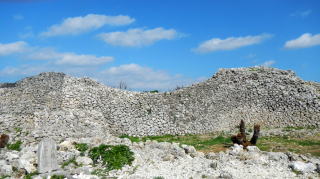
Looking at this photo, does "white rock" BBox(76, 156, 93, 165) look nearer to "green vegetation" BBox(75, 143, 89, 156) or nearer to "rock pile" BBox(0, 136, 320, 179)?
"rock pile" BBox(0, 136, 320, 179)

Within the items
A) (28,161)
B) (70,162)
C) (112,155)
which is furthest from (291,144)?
(28,161)

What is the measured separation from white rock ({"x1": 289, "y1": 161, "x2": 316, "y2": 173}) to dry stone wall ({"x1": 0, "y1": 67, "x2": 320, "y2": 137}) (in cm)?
1464

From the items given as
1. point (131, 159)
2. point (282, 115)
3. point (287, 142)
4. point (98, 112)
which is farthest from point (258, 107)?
point (131, 159)

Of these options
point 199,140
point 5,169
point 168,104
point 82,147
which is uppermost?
point 168,104

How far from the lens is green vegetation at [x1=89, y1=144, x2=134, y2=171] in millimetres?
16062

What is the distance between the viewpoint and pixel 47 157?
1573 centimetres

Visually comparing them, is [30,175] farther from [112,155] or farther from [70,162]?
[112,155]

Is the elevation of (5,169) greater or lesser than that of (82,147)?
lesser

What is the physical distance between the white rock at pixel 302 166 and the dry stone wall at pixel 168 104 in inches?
577

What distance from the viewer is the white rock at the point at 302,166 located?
1556 centimetres

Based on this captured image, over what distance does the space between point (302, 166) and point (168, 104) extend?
60.4 feet

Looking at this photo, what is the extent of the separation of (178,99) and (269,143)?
11.2 meters

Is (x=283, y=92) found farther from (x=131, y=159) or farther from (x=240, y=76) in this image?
(x=131, y=159)

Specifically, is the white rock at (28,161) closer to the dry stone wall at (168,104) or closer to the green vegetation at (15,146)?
the green vegetation at (15,146)
